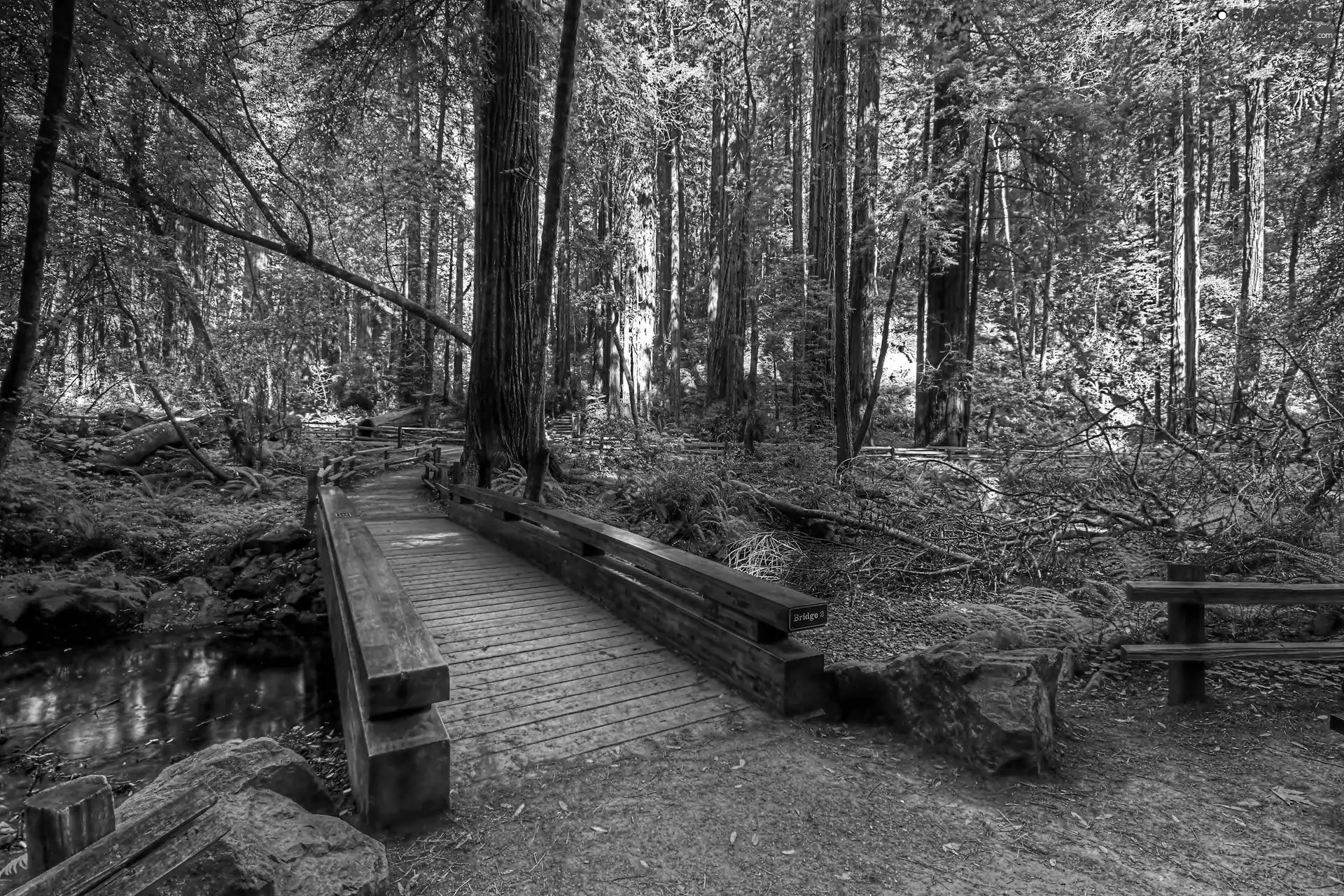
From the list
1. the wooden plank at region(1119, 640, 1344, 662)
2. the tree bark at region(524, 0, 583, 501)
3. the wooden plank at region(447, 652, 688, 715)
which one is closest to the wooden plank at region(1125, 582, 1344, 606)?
the wooden plank at region(1119, 640, 1344, 662)

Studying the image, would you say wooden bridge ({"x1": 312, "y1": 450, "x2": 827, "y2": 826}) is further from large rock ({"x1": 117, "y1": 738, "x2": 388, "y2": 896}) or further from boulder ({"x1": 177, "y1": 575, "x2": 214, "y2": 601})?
boulder ({"x1": 177, "y1": 575, "x2": 214, "y2": 601})

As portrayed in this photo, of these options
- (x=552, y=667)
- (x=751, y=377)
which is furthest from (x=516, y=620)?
(x=751, y=377)

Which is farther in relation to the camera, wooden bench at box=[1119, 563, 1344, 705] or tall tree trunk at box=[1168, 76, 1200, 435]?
tall tree trunk at box=[1168, 76, 1200, 435]

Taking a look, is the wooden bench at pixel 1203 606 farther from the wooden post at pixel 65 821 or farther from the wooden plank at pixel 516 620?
the wooden post at pixel 65 821

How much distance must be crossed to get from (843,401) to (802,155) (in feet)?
55.2

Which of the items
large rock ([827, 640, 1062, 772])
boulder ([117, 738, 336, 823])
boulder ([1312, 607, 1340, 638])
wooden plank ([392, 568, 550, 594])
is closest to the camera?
boulder ([117, 738, 336, 823])

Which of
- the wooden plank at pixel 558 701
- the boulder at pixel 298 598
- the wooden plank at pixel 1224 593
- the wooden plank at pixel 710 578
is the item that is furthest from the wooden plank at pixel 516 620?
the boulder at pixel 298 598

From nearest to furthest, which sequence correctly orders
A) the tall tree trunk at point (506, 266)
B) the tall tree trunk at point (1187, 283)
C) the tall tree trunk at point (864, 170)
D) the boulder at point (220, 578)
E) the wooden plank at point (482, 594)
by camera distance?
the wooden plank at point (482, 594) → the tall tree trunk at point (864, 170) → the boulder at point (220, 578) → the tall tree trunk at point (506, 266) → the tall tree trunk at point (1187, 283)

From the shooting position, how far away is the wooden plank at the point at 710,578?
3922 millimetres

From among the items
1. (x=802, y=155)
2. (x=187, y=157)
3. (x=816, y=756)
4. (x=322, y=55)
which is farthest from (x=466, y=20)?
(x=802, y=155)

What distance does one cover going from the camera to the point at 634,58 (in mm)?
12617

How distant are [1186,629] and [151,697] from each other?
28.8ft

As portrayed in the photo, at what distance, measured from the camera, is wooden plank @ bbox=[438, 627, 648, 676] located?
4682 millimetres

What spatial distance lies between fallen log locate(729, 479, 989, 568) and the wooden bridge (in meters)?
2.65
